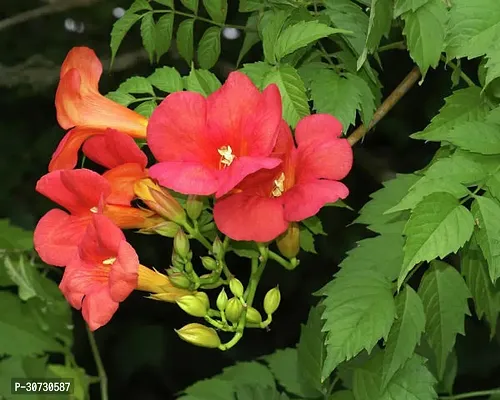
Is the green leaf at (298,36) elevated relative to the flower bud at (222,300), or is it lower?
elevated

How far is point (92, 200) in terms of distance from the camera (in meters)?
1.55

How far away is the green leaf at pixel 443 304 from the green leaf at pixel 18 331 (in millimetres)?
1268

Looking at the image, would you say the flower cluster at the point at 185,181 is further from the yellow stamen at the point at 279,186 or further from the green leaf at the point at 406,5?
the green leaf at the point at 406,5

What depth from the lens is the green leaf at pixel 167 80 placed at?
71.1 inches

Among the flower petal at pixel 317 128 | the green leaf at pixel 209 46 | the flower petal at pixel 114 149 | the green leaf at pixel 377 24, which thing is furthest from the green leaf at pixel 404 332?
the green leaf at pixel 209 46

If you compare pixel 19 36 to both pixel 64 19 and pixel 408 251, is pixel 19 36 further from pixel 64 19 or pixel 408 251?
pixel 408 251

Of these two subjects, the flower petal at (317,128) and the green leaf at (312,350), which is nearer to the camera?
the flower petal at (317,128)

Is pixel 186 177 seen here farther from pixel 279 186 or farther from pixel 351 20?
pixel 351 20

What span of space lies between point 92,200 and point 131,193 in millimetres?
84

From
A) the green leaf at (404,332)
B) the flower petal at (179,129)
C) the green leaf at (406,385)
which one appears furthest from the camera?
the green leaf at (406,385)

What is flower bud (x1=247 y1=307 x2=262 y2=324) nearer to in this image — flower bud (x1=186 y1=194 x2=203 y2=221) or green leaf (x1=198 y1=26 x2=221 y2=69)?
flower bud (x1=186 y1=194 x2=203 y2=221)

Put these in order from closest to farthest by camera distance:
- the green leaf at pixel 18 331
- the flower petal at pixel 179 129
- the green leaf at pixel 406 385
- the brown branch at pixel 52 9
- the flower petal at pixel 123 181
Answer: the flower petal at pixel 179 129 → the flower petal at pixel 123 181 → the green leaf at pixel 406 385 → the green leaf at pixel 18 331 → the brown branch at pixel 52 9

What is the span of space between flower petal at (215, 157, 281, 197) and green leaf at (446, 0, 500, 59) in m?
0.43

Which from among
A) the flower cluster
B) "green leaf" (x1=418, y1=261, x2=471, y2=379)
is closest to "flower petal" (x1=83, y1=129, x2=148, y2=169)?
the flower cluster
